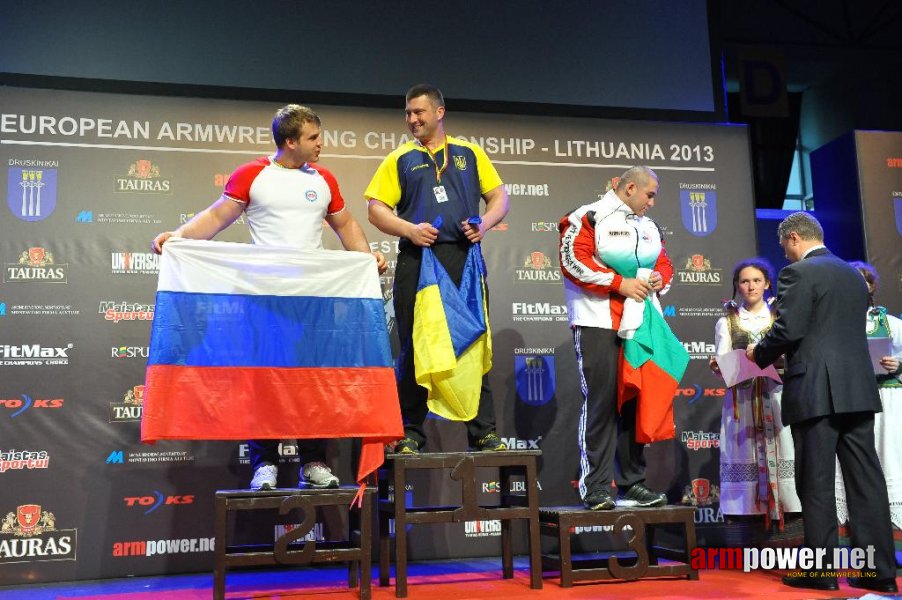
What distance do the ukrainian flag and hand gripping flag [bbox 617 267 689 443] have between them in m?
0.62

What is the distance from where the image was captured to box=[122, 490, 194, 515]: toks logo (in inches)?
177

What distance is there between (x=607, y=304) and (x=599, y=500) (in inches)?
34.0

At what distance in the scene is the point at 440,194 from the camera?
12.8 feet

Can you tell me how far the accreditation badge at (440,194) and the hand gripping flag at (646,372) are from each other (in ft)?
3.06

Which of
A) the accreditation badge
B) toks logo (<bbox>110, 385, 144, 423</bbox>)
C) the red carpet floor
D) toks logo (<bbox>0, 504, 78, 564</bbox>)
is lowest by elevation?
the red carpet floor

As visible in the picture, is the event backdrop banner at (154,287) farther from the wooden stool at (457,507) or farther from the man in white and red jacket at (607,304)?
the man in white and red jacket at (607,304)

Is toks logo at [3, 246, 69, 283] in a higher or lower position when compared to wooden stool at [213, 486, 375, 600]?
higher

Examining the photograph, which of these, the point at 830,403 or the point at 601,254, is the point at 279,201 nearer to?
the point at 601,254

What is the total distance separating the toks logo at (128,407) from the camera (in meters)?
4.57

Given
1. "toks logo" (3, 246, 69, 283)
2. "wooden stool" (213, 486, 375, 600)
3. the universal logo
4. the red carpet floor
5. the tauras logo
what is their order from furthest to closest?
the tauras logo → the universal logo → "toks logo" (3, 246, 69, 283) → the red carpet floor → "wooden stool" (213, 486, 375, 600)

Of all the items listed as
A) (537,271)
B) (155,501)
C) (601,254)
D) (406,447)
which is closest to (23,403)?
(155,501)

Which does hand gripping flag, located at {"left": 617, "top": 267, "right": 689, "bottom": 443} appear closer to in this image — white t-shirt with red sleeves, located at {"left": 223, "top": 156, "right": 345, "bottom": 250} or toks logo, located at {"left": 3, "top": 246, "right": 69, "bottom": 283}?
white t-shirt with red sleeves, located at {"left": 223, "top": 156, "right": 345, "bottom": 250}

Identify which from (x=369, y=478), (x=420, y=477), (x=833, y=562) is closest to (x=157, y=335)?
(x=369, y=478)

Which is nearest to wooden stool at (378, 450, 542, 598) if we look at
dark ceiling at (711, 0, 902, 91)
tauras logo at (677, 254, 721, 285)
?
tauras logo at (677, 254, 721, 285)
